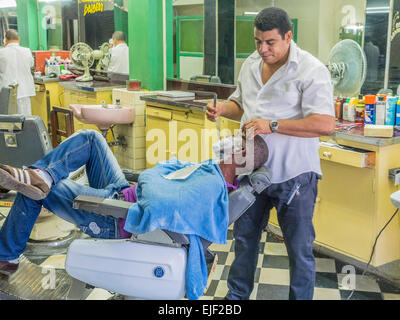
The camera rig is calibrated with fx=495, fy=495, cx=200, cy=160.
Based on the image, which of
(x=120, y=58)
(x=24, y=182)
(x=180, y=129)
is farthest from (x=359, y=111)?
(x=120, y=58)

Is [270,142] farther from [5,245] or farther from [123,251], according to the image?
[5,245]

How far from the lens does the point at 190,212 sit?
1872 mm

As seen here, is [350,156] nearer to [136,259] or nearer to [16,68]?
[136,259]

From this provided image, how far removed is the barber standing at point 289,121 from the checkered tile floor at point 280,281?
0.52 metres

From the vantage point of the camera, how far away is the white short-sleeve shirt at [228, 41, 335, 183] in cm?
213

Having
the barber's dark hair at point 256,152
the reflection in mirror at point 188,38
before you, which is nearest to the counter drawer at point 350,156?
the barber's dark hair at point 256,152

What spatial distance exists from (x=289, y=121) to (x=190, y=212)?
0.60 metres

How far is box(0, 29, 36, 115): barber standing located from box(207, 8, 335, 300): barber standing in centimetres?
458

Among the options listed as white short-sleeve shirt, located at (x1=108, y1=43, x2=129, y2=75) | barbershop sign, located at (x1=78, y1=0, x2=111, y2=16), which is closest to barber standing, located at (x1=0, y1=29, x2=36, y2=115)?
barbershop sign, located at (x1=78, y1=0, x2=111, y2=16)

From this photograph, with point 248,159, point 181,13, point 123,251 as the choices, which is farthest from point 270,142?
point 181,13

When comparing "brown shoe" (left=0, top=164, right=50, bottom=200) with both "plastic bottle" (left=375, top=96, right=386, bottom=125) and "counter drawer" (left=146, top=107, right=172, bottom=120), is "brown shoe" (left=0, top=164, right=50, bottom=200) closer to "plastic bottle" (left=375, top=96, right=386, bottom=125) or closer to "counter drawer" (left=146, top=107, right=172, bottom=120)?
"plastic bottle" (left=375, top=96, right=386, bottom=125)

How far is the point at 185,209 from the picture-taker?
187 centimetres
